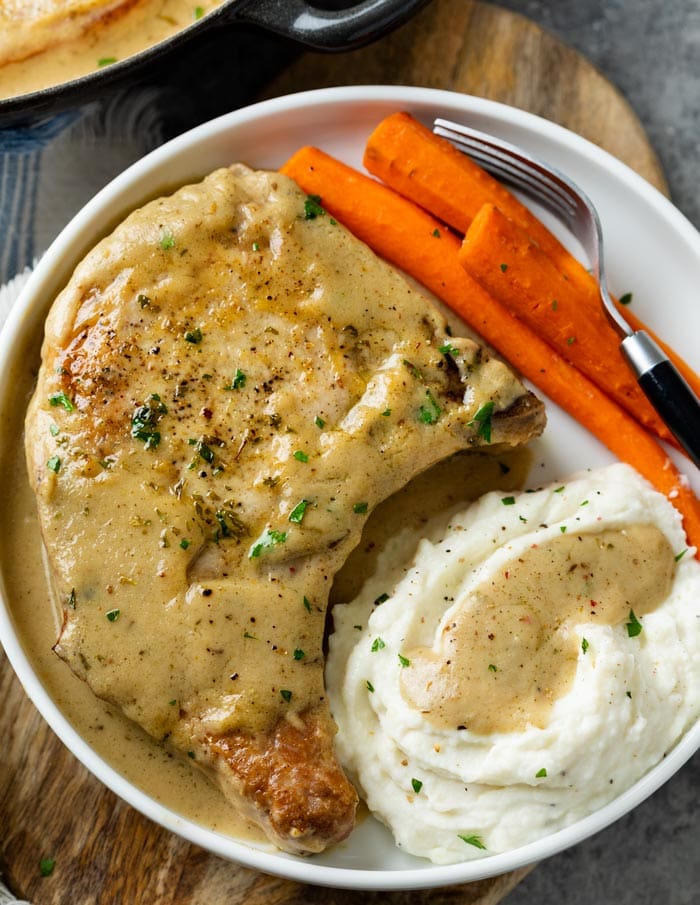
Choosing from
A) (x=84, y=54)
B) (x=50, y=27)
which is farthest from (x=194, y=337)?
(x=50, y=27)

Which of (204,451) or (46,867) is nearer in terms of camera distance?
(204,451)

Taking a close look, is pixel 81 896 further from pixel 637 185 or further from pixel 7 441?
pixel 637 185

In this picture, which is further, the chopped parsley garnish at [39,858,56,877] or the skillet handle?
the chopped parsley garnish at [39,858,56,877]

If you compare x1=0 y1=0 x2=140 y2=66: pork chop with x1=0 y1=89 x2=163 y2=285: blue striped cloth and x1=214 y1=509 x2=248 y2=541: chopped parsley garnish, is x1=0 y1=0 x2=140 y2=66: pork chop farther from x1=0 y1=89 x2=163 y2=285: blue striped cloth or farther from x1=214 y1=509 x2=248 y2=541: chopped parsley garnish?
x1=214 y1=509 x2=248 y2=541: chopped parsley garnish

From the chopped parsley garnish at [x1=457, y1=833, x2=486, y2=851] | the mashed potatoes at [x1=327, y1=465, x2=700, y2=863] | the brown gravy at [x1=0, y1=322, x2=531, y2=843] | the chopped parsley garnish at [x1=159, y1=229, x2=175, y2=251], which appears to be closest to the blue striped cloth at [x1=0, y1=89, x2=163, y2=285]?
the brown gravy at [x1=0, y1=322, x2=531, y2=843]

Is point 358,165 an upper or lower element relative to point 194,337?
upper

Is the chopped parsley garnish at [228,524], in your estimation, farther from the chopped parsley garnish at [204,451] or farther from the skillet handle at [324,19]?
the skillet handle at [324,19]

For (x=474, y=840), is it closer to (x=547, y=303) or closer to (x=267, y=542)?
(x=267, y=542)
